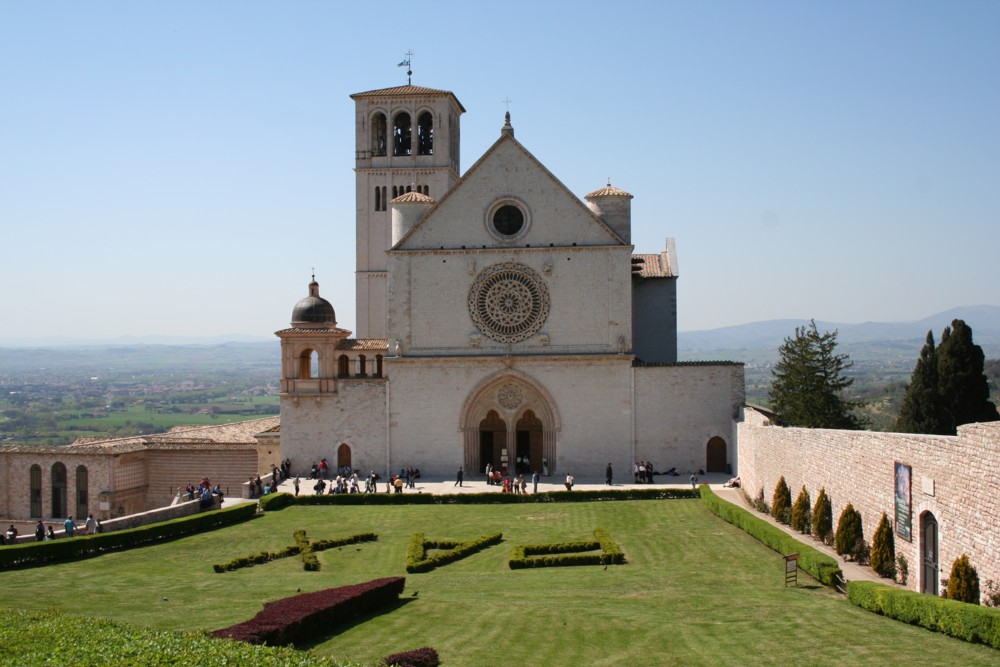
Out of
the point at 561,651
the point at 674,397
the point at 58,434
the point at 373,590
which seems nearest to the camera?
the point at 561,651

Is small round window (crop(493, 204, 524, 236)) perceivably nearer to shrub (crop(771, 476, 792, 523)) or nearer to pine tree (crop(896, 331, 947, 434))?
pine tree (crop(896, 331, 947, 434))

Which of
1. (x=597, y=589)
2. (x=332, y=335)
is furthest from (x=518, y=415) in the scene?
(x=597, y=589)

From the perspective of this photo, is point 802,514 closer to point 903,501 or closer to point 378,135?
point 903,501

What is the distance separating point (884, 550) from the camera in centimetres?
2284

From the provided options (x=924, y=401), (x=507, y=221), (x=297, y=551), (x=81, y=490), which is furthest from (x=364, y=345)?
(x=924, y=401)

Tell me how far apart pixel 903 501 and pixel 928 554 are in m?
1.34

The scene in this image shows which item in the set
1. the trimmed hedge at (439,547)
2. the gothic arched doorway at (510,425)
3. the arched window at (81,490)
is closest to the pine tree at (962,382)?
the gothic arched doorway at (510,425)

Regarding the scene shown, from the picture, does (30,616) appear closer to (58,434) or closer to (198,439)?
(198,439)

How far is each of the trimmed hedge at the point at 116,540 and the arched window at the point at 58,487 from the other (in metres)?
13.3

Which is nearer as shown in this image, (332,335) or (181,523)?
(181,523)

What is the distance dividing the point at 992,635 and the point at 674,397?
29.1 metres

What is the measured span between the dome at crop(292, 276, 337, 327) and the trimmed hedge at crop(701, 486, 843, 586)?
1880cm

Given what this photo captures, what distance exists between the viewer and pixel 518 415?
46344 millimetres

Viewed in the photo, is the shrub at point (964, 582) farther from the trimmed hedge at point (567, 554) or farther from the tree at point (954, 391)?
the tree at point (954, 391)
